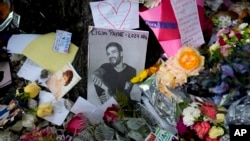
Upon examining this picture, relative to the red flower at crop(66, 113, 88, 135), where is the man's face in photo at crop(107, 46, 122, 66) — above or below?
above

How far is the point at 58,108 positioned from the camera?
233cm

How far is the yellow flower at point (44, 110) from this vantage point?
7.40 feet

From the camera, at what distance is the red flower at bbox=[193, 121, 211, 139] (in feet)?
5.92

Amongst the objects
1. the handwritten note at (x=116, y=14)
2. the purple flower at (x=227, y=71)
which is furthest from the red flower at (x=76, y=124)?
the purple flower at (x=227, y=71)

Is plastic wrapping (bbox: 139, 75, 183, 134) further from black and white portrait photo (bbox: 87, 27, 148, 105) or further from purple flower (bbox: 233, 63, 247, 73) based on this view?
purple flower (bbox: 233, 63, 247, 73)

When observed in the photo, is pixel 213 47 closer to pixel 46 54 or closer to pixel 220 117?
pixel 220 117

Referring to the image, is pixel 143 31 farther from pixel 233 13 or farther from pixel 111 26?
pixel 233 13

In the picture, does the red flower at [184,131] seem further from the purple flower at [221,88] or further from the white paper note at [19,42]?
the white paper note at [19,42]

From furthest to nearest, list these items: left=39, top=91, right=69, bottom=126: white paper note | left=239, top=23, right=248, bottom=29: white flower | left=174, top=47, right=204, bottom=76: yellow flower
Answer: left=39, top=91, right=69, bottom=126: white paper note → left=239, top=23, right=248, bottom=29: white flower → left=174, top=47, right=204, bottom=76: yellow flower

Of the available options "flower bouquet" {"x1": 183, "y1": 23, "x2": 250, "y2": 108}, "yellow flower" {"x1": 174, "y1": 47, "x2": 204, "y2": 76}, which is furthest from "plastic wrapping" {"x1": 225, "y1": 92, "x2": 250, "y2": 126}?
"yellow flower" {"x1": 174, "y1": 47, "x2": 204, "y2": 76}

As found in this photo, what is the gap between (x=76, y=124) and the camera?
84.6 inches

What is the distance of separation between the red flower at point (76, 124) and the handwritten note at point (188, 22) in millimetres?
539

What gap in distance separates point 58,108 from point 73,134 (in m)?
0.23

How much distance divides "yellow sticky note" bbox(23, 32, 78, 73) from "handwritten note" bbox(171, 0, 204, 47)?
20.7 inches
